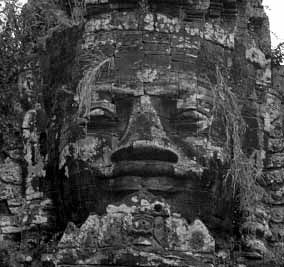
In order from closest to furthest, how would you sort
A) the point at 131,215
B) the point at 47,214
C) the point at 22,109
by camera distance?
the point at 131,215
the point at 47,214
the point at 22,109

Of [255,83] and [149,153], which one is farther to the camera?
[255,83]

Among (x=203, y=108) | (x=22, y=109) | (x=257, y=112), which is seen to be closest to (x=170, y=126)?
(x=203, y=108)

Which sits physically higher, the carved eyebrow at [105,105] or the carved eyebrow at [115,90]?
the carved eyebrow at [115,90]

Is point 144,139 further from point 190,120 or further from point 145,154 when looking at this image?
point 190,120

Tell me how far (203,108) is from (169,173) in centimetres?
84

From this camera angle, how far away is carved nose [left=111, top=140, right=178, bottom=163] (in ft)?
37.4

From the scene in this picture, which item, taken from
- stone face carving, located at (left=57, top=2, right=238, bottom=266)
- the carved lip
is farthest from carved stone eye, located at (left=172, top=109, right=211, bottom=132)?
the carved lip

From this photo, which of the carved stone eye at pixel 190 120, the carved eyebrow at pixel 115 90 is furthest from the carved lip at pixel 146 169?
the carved eyebrow at pixel 115 90

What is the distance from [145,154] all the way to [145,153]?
13 mm

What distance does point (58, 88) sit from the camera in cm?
1244

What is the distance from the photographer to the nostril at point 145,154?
1141cm

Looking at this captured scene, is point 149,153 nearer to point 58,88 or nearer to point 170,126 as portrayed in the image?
point 170,126

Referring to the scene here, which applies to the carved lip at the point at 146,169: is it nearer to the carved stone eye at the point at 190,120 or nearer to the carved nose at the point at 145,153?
the carved nose at the point at 145,153

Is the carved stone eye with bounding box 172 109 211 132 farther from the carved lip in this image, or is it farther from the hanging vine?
the carved lip
